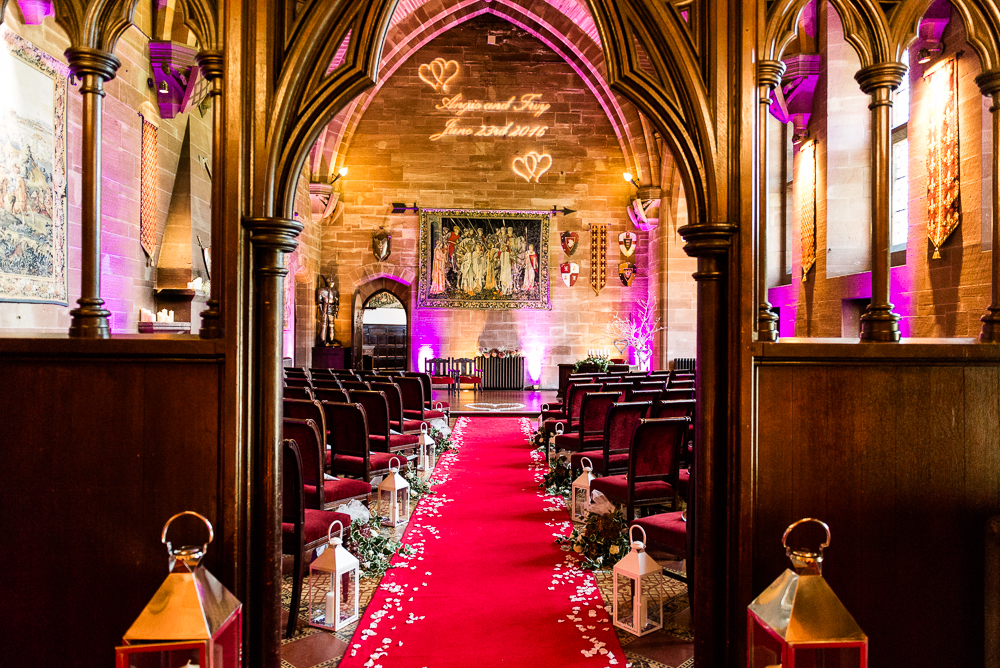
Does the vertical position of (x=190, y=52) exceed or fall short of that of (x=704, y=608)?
it exceeds it

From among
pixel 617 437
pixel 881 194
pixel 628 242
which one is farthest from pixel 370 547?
pixel 628 242

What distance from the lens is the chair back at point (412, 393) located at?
605cm

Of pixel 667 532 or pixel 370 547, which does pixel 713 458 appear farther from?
pixel 370 547

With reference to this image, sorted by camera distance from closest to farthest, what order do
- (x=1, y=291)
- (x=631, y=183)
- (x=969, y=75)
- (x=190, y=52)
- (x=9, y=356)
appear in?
(x=9, y=356) < (x=1, y=291) < (x=969, y=75) < (x=190, y=52) < (x=631, y=183)

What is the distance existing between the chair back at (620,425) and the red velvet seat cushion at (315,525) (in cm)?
178

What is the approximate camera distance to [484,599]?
302 centimetres

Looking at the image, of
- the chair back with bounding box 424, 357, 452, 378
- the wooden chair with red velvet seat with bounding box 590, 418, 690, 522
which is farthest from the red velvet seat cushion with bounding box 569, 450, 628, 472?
the chair back with bounding box 424, 357, 452, 378

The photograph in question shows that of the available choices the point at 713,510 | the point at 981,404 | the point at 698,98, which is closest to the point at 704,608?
the point at 713,510

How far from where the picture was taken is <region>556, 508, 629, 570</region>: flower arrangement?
11.3 feet

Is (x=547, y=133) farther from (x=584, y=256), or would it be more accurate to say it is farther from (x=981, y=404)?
(x=981, y=404)

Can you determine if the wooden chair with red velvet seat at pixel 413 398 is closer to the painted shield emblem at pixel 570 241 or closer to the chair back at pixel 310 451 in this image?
the chair back at pixel 310 451

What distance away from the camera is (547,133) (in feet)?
45.1

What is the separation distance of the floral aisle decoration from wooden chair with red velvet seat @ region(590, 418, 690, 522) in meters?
9.21

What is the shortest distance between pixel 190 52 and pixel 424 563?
623 centimetres
